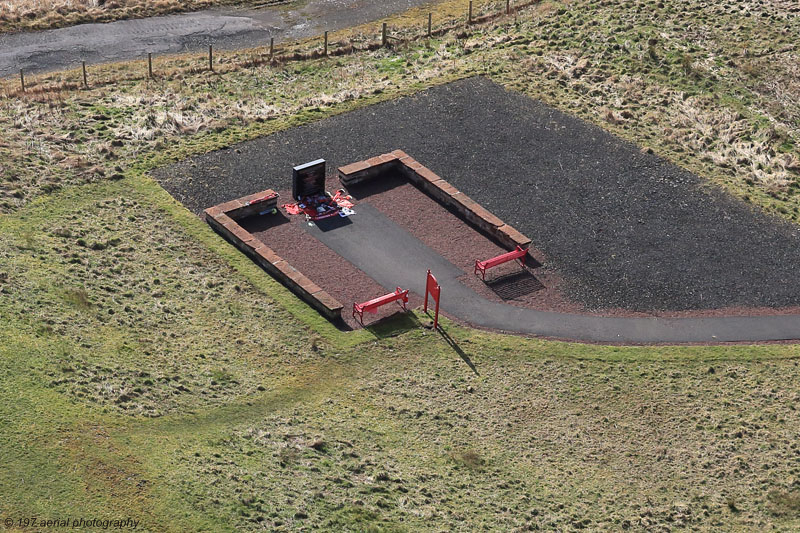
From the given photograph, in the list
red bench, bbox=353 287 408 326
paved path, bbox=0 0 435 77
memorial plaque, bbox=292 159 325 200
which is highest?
memorial plaque, bbox=292 159 325 200

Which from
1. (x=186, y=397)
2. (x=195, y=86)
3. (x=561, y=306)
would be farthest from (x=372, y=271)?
(x=195, y=86)

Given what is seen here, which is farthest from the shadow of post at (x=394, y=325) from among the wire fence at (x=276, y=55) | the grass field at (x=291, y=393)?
the wire fence at (x=276, y=55)

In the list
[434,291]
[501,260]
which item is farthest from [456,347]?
[501,260]

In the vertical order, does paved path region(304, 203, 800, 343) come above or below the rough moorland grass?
below

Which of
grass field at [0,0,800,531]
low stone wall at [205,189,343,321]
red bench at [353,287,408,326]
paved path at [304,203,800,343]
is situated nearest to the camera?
grass field at [0,0,800,531]

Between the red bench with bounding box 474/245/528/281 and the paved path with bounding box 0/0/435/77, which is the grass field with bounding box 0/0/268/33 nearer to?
the paved path with bounding box 0/0/435/77

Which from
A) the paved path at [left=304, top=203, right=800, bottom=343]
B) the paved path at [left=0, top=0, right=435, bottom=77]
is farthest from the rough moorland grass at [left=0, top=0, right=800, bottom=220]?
the paved path at [left=304, top=203, right=800, bottom=343]
